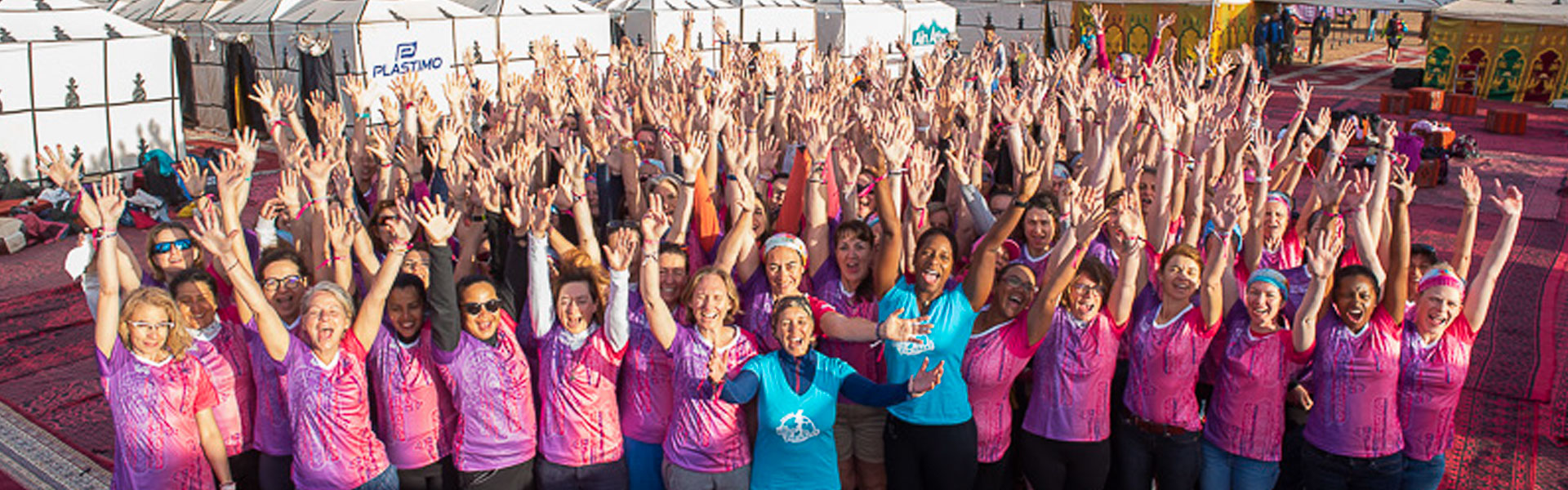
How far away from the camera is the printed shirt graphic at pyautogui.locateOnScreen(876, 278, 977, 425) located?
4.00 meters

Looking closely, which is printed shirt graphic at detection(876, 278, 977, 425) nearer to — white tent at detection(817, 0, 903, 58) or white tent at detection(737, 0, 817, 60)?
white tent at detection(737, 0, 817, 60)

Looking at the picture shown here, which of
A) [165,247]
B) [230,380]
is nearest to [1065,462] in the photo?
[230,380]

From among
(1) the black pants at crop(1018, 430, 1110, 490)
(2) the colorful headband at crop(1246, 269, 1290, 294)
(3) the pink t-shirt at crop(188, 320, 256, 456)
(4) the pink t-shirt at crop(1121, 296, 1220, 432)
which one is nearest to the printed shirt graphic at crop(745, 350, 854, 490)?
(1) the black pants at crop(1018, 430, 1110, 490)

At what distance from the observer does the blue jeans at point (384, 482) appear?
376cm

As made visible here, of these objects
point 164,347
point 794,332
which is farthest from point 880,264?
point 164,347

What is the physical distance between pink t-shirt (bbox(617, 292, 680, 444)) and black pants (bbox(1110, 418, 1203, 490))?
5.85 feet

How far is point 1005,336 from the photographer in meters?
4.06

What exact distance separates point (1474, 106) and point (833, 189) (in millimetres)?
18789

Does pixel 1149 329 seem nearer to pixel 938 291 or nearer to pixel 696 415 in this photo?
pixel 938 291

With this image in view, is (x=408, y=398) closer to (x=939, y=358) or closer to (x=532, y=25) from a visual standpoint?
(x=939, y=358)

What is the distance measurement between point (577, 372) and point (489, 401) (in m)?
0.32

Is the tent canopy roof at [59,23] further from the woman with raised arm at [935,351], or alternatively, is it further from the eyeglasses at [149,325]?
the woman with raised arm at [935,351]

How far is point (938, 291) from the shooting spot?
13.8 ft

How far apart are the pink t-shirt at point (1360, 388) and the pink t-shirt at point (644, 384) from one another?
2406mm
